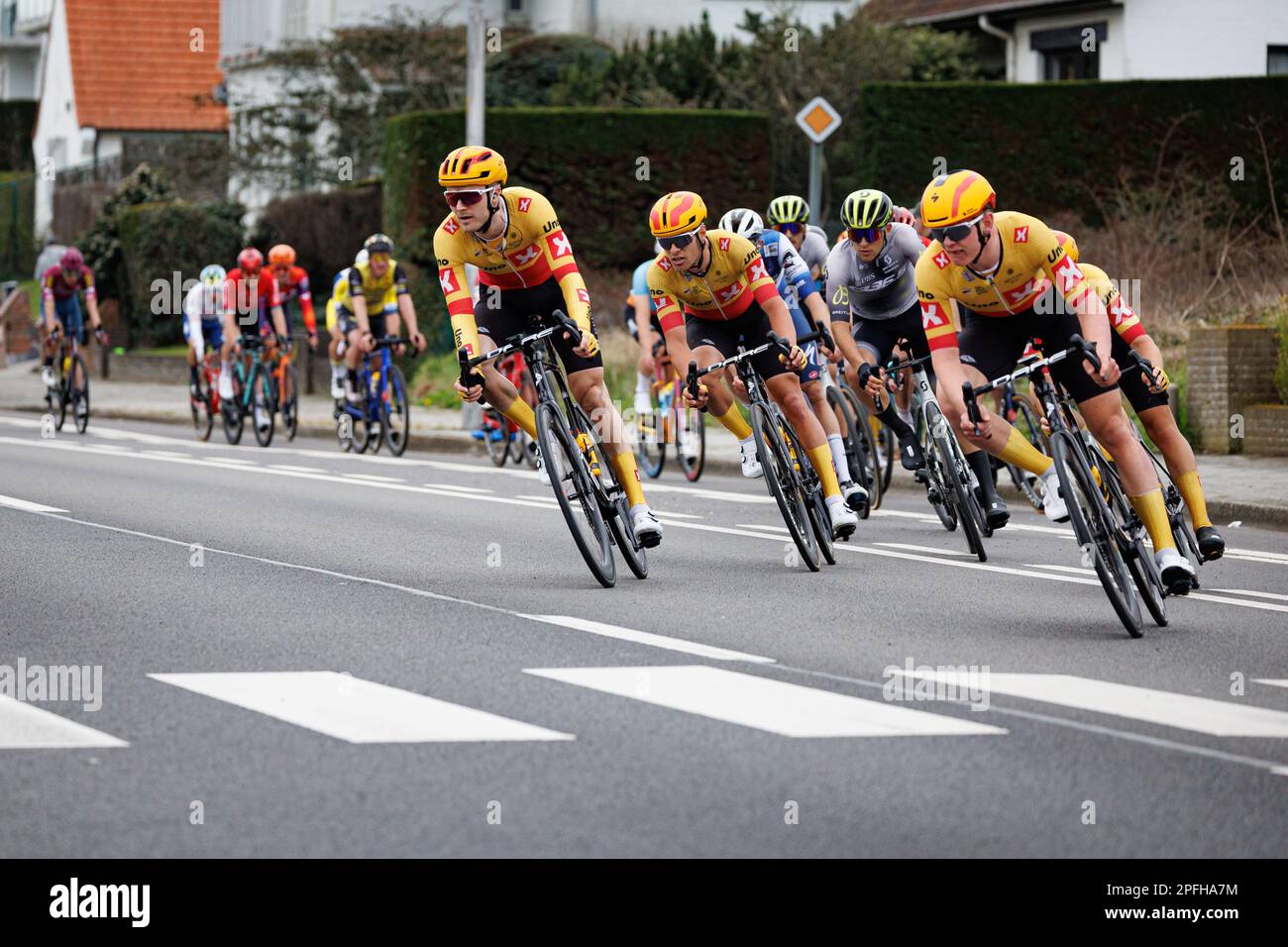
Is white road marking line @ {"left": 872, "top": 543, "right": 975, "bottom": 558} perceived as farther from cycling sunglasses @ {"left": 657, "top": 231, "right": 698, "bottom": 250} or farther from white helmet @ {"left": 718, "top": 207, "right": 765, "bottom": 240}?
cycling sunglasses @ {"left": 657, "top": 231, "right": 698, "bottom": 250}

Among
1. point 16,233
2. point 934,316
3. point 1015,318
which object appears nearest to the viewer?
point 934,316

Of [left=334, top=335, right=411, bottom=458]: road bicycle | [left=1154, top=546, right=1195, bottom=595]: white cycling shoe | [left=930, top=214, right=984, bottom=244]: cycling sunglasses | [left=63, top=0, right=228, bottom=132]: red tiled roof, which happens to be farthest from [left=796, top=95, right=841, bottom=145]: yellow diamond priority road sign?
[left=63, top=0, right=228, bottom=132]: red tiled roof

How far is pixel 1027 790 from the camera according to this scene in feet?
19.9

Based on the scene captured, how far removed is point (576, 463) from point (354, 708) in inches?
132

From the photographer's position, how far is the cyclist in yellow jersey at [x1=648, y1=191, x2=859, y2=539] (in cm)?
1123

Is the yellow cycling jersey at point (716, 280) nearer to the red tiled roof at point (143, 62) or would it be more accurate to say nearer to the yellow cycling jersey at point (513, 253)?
the yellow cycling jersey at point (513, 253)

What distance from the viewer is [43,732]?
6863mm

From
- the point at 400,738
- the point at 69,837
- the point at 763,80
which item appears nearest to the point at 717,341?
the point at 400,738

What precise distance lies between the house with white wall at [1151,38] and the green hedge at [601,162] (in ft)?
27.6

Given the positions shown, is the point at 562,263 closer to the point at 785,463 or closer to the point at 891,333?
the point at 785,463

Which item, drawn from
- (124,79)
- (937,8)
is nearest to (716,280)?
(937,8)

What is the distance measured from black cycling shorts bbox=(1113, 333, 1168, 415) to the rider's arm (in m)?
2.58
